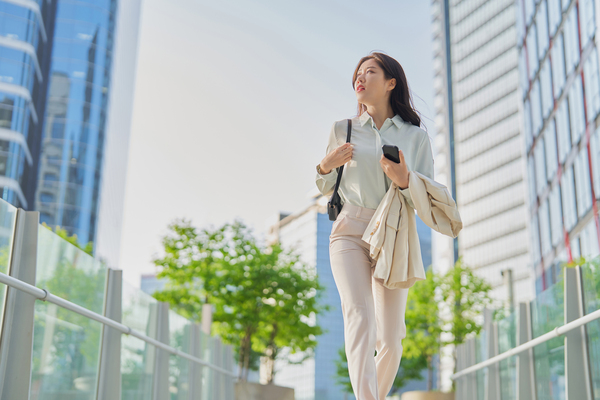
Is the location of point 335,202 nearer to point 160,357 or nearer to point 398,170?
point 398,170

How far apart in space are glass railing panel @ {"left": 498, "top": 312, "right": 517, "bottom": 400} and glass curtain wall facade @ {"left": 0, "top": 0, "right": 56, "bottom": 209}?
122 ft

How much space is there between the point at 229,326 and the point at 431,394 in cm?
893

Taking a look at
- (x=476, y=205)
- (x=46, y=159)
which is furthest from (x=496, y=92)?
(x=46, y=159)

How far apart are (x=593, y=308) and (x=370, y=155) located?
161cm

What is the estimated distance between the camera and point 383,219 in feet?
13.0

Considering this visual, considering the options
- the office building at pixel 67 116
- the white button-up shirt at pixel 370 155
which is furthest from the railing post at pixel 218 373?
the office building at pixel 67 116

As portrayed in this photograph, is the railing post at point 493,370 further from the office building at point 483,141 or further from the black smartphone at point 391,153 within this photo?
the office building at point 483,141

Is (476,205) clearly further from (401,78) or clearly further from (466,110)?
(401,78)

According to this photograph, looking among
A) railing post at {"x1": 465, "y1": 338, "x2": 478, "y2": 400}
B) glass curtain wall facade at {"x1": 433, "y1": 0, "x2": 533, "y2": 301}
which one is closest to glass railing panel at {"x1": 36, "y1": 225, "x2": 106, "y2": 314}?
railing post at {"x1": 465, "y1": 338, "x2": 478, "y2": 400}

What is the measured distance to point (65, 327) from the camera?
4.41m

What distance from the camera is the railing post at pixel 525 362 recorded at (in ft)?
20.5

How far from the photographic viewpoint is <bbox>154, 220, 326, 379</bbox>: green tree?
24.2 m

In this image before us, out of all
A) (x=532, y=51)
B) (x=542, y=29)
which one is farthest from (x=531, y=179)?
(x=542, y=29)

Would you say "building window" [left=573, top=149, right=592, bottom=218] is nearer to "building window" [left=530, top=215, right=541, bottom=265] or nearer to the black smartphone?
"building window" [left=530, top=215, right=541, bottom=265]
